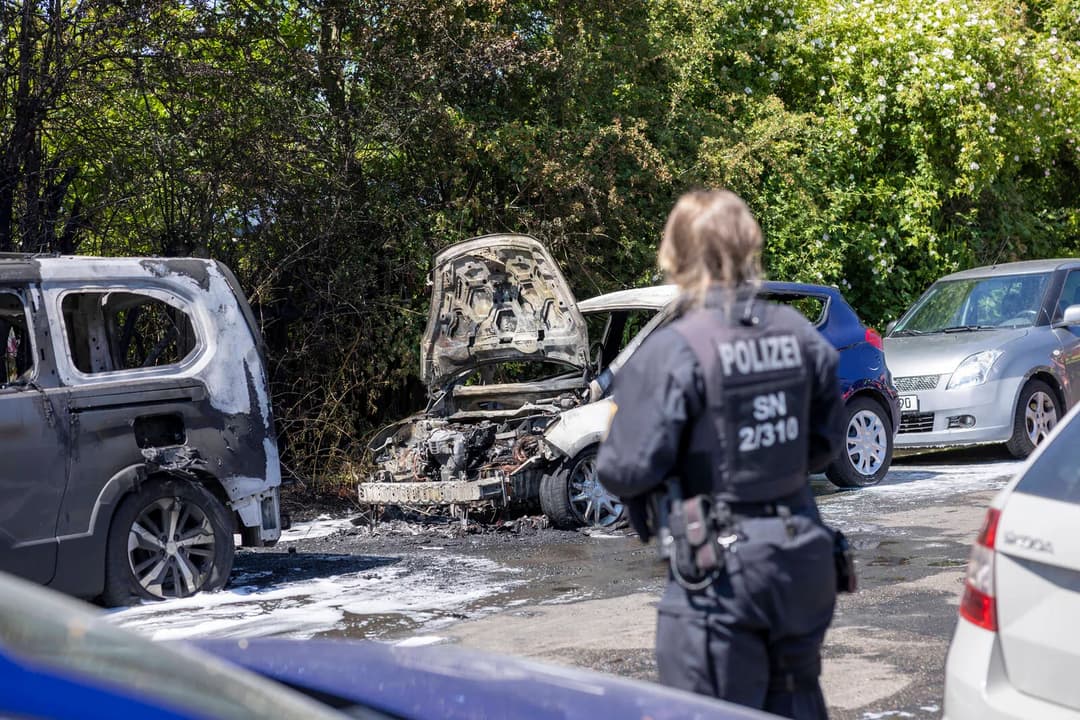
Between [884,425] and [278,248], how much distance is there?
600cm

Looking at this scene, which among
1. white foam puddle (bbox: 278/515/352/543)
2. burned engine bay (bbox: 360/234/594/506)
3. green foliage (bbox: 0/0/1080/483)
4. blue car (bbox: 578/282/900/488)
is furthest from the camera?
green foliage (bbox: 0/0/1080/483)

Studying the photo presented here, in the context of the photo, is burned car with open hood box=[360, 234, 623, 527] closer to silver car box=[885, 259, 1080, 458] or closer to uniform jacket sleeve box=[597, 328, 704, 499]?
silver car box=[885, 259, 1080, 458]

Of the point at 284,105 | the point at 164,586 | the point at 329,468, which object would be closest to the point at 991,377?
the point at 329,468

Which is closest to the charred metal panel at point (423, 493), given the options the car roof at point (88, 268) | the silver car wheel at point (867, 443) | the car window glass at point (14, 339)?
the car roof at point (88, 268)

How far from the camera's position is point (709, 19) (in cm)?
1652

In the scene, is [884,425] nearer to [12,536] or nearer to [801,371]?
[12,536]

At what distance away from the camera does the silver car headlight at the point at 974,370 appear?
12336 millimetres

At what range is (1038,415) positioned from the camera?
12.6 m

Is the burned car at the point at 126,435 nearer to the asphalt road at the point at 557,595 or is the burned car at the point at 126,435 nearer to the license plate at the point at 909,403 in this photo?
the asphalt road at the point at 557,595

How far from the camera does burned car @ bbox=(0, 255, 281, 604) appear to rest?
714cm

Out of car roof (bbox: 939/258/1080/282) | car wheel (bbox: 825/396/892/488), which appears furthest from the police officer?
car roof (bbox: 939/258/1080/282)

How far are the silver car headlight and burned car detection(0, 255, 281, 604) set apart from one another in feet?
22.8

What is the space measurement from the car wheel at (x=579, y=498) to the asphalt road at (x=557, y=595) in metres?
0.19

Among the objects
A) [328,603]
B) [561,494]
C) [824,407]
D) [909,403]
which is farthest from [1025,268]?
[824,407]
